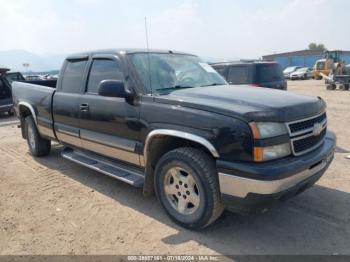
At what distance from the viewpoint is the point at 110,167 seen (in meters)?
4.77

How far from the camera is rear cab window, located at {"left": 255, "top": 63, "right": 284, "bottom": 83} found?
8689 millimetres

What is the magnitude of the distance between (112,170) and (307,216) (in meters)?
2.44

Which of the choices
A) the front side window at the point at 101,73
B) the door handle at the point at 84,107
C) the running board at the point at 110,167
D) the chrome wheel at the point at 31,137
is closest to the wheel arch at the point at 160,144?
the running board at the point at 110,167

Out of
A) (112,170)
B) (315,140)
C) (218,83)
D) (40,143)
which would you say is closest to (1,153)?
(40,143)

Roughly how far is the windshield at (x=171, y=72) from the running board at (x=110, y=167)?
108 centimetres

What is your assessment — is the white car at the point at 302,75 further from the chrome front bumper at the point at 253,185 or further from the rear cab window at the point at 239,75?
the chrome front bumper at the point at 253,185

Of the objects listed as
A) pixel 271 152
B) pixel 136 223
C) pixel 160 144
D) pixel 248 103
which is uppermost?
pixel 248 103

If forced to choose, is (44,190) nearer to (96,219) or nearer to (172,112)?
(96,219)

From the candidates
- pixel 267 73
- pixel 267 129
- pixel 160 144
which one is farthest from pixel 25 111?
pixel 267 73

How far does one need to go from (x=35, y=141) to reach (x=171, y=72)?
3606 millimetres

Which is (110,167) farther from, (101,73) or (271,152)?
(271,152)

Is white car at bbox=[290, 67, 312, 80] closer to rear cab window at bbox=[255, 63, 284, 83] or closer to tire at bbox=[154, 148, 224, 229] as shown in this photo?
rear cab window at bbox=[255, 63, 284, 83]

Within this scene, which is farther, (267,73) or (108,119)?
(267,73)

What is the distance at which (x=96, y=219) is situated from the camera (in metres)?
4.16
